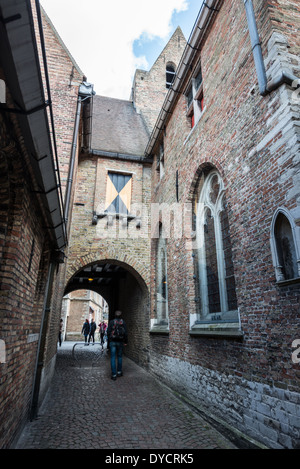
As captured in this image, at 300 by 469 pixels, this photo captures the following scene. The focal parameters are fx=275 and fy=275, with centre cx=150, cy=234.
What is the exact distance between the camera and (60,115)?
7.41 metres

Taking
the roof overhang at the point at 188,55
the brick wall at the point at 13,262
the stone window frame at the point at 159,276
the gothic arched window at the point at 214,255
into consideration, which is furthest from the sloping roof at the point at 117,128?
the brick wall at the point at 13,262

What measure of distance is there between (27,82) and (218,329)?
177 inches

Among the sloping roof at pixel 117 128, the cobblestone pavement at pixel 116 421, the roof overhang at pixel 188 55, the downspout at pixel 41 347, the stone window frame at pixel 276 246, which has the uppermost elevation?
the sloping roof at pixel 117 128

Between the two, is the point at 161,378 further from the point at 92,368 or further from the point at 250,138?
the point at 250,138

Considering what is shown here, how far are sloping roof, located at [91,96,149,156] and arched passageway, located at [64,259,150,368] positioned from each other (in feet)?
15.8

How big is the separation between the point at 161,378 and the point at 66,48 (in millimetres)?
9880

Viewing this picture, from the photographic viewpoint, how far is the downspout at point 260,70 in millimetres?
3619

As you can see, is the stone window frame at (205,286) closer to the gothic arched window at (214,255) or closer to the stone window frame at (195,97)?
the gothic arched window at (214,255)

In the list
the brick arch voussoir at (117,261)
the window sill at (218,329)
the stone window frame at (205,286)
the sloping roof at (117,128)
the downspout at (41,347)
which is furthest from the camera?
the sloping roof at (117,128)

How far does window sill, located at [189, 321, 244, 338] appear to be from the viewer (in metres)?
4.30

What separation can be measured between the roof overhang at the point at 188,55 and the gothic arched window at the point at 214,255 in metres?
3.44

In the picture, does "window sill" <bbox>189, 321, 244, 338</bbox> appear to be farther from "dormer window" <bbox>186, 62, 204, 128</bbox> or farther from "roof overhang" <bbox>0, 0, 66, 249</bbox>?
"dormer window" <bbox>186, 62, 204, 128</bbox>

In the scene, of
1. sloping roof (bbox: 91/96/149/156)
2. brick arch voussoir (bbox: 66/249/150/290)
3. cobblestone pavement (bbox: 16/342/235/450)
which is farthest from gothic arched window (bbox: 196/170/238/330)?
sloping roof (bbox: 91/96/149/156)

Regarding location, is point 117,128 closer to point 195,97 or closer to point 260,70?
point 195,97
